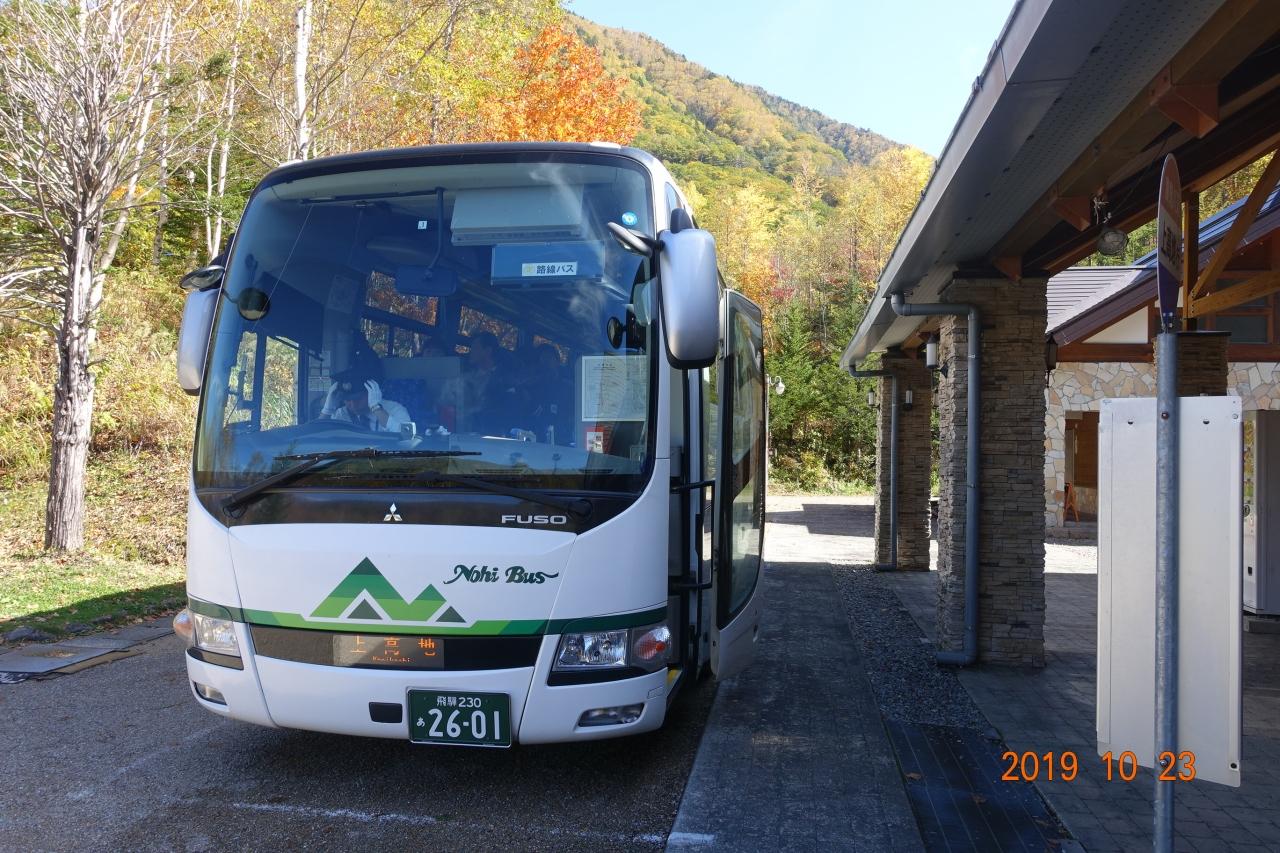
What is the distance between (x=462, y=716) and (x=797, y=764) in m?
1.99

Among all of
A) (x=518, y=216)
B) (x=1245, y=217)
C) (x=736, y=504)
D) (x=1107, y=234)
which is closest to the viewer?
(x=518, y=216)

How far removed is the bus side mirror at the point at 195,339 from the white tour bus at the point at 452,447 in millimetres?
14

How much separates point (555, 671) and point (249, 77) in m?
13.5

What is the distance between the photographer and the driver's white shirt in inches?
161

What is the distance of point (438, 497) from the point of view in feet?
12.9

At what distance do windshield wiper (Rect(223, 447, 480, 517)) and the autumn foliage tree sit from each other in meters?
19.1

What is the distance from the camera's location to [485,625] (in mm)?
3883

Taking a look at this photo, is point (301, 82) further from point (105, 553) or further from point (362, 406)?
point (362, 406)

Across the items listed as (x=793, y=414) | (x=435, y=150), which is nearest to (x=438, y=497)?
(x=435, y=150)

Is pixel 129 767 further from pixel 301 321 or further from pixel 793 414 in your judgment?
pixel 793 414

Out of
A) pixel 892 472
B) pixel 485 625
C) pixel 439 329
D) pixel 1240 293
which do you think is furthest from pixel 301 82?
pixel 1240 293

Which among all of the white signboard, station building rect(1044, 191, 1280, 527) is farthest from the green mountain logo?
station building rect(1044, 191, 1280, 527)

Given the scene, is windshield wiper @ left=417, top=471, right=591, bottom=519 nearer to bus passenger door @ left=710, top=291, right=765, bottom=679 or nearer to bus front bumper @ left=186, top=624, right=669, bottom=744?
bus front bumper @ left=186, top=624, right=669, bottom=744

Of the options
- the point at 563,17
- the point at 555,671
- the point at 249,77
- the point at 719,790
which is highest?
the point at 563,17
